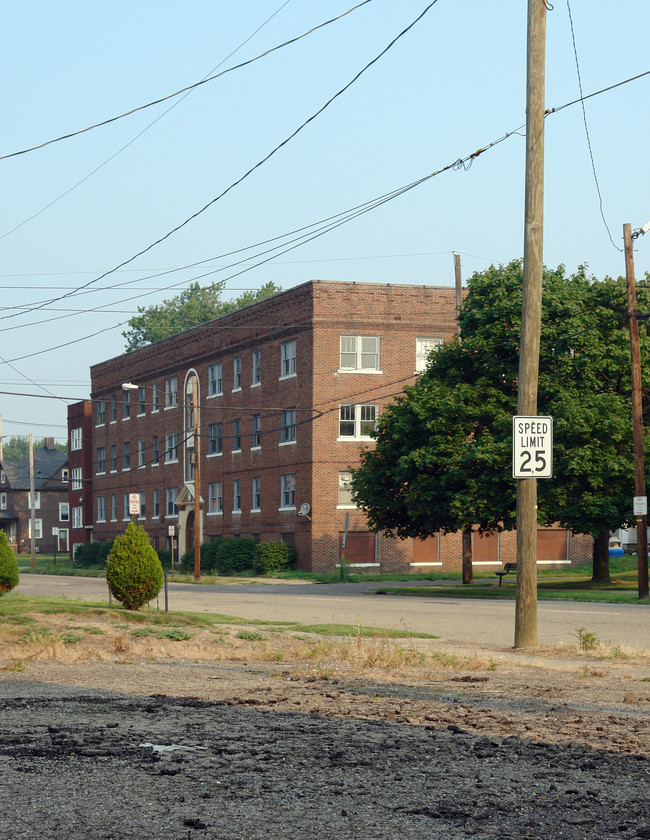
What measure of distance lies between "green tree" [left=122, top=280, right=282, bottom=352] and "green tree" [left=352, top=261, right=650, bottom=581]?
251ft

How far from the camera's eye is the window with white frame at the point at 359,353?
53656mm

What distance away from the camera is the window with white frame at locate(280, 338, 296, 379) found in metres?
55.2

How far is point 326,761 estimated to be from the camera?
718 cm

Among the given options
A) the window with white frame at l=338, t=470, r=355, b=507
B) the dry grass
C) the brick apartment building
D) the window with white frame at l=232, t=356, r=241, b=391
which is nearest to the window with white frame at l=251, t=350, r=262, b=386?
the brick apartment building

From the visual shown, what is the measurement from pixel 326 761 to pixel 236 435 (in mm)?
53648

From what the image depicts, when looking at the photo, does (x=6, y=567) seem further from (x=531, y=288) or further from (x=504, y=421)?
(x=504, y=421)

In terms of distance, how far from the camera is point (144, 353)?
73250 mm

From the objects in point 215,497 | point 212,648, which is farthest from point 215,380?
point 212,648

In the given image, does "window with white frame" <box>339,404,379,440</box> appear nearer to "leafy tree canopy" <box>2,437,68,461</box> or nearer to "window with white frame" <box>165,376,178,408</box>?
"window with white frame" <box>165,376,178,408</box>

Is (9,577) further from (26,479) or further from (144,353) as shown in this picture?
(26,479)

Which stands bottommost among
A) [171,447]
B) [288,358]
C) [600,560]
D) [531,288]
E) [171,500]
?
[600,560]

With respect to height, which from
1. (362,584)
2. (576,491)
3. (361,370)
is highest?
(361,370)

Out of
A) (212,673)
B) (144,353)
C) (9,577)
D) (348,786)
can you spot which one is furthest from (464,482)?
(144,353)

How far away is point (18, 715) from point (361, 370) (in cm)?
4492
